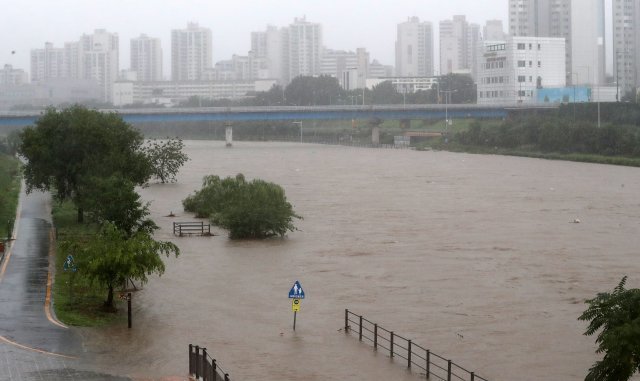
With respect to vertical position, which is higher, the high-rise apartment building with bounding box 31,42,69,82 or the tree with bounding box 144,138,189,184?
the high-rise apartment building with bounding box 31,42,69,82

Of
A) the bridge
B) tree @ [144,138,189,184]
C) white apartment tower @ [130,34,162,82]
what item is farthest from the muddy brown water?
white apartment tower @ [130,34,162,82]

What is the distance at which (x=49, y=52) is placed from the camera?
189 metres

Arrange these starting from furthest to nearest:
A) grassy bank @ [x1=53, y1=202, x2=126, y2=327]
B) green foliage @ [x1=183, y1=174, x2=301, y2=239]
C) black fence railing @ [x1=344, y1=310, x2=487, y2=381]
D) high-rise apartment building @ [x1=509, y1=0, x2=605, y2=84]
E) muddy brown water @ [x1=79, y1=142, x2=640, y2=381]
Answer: high-rise apartment building @ [x1=509, y1=0, x2=605, y2=84]
green foliage @ [x1=183, y1=174, x2=301, y2=239]
grassy bank @ [x1=53, y1=202, x2=126, y2=327]
muddy brown water @ [x1=79, y1=142, x2=640, y2=381]
black fence railing @ [x1=344, y1=310, x2=487, y2=381]

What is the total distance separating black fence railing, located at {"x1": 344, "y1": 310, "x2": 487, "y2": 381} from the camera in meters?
11.2

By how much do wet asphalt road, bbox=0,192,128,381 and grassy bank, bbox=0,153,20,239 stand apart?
3.38m

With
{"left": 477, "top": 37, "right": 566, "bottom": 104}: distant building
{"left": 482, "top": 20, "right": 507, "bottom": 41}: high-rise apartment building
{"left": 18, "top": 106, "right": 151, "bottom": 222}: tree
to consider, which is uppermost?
{"left": 482, "top": 20, "right": 507, "bottom": 41}: high-rise apartment building

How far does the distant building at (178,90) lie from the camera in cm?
14925

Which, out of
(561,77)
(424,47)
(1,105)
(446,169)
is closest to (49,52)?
(1,105)

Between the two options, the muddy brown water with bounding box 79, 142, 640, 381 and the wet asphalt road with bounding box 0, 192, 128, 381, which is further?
the muddy brown water with bounding box 79, 142, 640, 381

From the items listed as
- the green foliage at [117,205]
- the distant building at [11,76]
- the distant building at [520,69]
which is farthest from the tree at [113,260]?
the distant building at [11,76]

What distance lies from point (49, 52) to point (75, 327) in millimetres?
183212

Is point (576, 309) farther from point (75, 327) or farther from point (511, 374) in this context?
point (75, 327)

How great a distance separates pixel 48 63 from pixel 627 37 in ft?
400

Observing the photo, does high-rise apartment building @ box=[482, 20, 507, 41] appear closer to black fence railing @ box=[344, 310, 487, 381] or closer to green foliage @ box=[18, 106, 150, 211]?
green foliage @ box=[18, 106, 150, 211]
